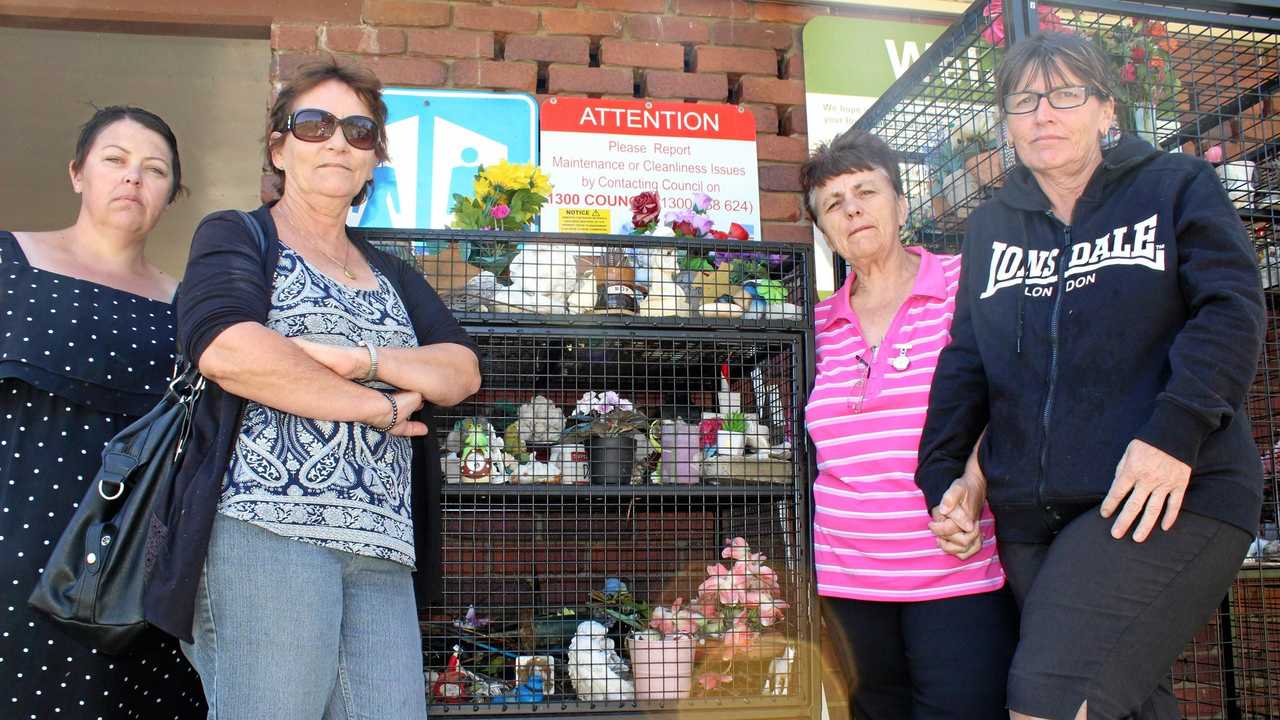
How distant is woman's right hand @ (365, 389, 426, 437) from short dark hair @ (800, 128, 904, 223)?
1115 millimetres

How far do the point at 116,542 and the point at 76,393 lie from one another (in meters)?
0.51

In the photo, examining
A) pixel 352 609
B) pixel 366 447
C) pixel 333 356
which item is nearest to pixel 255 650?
pixel 352 609

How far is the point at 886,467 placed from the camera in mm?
2076

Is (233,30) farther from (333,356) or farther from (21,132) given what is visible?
(333,356)

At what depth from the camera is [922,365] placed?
82.9 inches

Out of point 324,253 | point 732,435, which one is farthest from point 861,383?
Result: point 324,253

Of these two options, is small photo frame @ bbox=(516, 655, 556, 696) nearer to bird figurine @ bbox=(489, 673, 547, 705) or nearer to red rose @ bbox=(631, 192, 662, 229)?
bird figurine @ bbox=(489, 673, 547, 705)

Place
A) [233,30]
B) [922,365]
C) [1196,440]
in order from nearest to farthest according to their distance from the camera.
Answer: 1. [1196,440]
2. [922,365]
3. [233,30]

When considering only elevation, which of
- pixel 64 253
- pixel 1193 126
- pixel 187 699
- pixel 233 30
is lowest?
pixel 187 699

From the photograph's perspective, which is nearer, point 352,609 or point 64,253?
point 352,609

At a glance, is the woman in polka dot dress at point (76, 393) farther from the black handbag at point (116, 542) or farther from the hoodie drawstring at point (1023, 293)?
the hoodie drawstring at point (1023, 293)

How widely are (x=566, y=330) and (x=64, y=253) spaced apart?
1124mm

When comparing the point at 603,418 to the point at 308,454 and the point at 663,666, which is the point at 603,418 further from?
the point at 308,454

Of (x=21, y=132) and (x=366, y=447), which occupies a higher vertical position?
(x=21, y=132)
